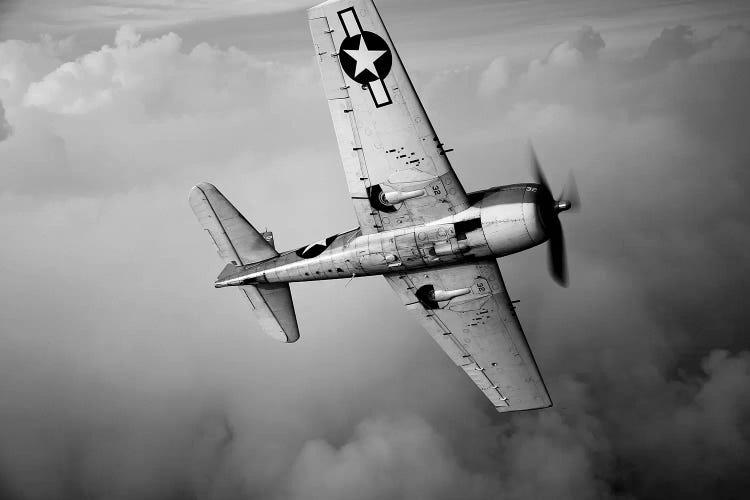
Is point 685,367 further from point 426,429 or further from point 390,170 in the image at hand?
point 390,170

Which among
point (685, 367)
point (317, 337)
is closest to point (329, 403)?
point (317, 337)

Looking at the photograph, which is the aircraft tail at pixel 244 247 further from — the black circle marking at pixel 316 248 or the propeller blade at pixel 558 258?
the propeller blade at pixel 558 258

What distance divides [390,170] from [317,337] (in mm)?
81780

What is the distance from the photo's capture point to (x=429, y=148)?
14211mm

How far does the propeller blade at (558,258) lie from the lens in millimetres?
14930

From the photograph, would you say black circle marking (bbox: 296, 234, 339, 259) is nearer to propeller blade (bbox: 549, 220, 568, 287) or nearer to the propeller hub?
propeller blade (bbox: 549, 220, 568, 287)

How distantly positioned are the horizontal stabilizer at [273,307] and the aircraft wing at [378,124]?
431 cm

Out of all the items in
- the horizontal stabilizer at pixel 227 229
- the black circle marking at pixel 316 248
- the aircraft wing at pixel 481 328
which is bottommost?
the aircraft wing at pixel 481 328

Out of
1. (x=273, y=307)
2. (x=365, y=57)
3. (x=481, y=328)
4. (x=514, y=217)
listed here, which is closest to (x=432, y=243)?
(x=514, y=217)

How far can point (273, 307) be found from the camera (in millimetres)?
17875

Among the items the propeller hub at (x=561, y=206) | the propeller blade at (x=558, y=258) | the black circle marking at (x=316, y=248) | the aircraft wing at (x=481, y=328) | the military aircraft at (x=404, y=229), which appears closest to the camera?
the military aircraft at (x=404, y=229)

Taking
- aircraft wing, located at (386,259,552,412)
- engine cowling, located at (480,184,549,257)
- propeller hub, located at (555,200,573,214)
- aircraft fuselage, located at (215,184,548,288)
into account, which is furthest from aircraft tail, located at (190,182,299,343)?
propeller hub, located at (555,200,573,214)

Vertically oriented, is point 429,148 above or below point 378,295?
above

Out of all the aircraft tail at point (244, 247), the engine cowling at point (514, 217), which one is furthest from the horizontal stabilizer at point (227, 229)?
the engine cowling at point (514, 217)
